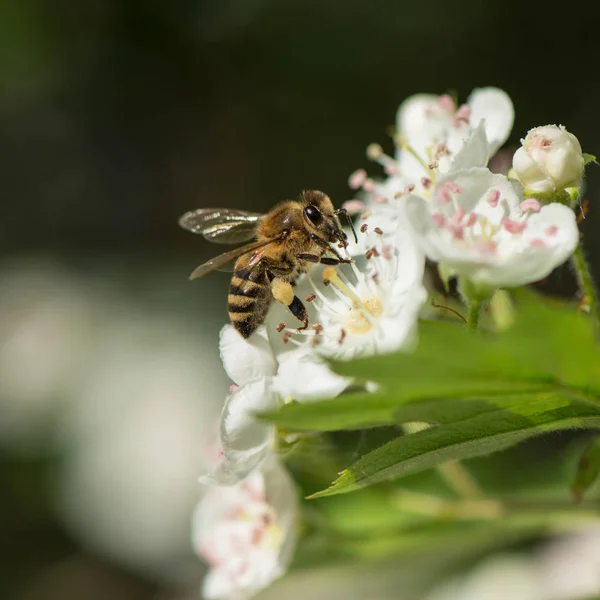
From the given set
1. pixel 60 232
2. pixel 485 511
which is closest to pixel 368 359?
pixel 485 511

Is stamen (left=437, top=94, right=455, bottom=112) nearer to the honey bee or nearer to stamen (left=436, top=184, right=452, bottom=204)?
the honey bee

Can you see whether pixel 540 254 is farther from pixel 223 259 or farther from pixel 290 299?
pixel 223 259

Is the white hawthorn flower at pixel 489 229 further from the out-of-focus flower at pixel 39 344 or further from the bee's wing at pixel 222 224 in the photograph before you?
the out-of-focus flower at pixel 39 344

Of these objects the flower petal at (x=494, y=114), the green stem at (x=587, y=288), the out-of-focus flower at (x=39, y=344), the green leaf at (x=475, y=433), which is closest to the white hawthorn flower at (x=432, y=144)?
the flower petal at (x=494, y=114)

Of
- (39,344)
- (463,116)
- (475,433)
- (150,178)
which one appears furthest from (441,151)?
(150,178)

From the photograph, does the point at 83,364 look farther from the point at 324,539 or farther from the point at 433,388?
the point at 433,388
